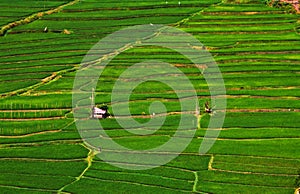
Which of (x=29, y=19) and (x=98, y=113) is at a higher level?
(x=29, y=19)

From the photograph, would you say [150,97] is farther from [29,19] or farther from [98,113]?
[29,19]

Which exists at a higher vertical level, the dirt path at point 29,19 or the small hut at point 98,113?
the dirt path at point 29,19

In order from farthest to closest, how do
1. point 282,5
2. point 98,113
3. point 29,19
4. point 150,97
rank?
point 282,5 → point 29,19 → point 150,97 → point 98,113

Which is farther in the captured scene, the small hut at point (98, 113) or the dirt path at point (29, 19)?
the dirt path at point (29, 19)

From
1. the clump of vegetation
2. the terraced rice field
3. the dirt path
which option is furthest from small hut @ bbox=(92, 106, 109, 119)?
the clump of vegetation

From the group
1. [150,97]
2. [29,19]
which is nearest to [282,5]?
[29,19]

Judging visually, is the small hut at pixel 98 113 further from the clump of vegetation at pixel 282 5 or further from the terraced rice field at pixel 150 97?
the clump of vegetation at pixel 282 5

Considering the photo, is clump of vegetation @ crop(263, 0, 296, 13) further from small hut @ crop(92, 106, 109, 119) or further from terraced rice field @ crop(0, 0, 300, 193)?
small hut @ crop(92, 106, 109, 119)

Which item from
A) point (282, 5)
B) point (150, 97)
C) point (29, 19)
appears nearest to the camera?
point (150, 97)

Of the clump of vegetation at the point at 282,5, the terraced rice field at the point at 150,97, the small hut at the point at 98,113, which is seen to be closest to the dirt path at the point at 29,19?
the terraced rice field at the point at 150,97
